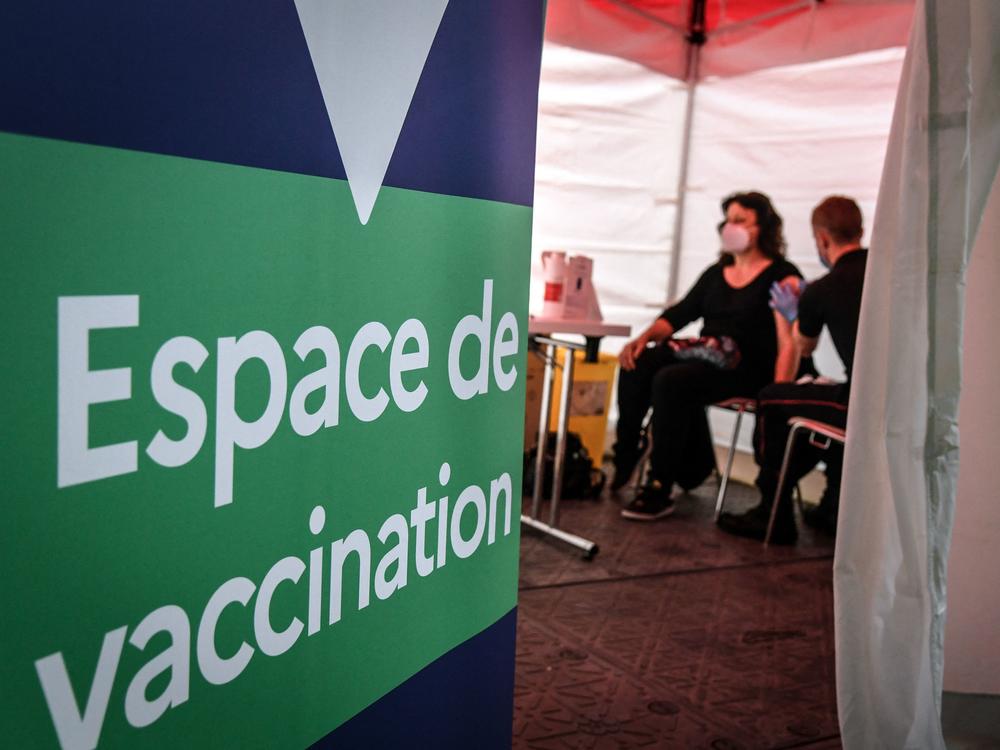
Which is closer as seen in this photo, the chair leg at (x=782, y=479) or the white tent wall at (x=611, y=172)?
the chair leg at (x=782, y=479)

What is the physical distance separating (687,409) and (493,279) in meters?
2.49

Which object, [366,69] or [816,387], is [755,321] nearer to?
[816,387]

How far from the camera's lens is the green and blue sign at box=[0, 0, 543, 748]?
75 cm

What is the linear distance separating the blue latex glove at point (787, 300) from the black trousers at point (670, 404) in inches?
11.8

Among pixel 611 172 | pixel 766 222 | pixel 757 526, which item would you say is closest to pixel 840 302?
pixel 766 222

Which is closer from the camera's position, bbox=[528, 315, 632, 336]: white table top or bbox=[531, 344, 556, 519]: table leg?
bbox=[528, 315, 632, 336]: white table top

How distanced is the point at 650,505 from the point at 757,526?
16.3 inches

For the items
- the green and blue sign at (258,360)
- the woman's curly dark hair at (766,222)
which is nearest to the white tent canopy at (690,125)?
the woman's curly dark hair at (766,222)

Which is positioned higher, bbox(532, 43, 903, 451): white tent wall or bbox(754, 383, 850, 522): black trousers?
bbox(532, 43, 903, 451): white tent wall

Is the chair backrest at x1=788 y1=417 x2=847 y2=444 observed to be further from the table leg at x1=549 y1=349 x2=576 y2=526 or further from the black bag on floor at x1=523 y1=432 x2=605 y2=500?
the black bag on floor at x1=523 y1=432 x2=605 y2=500

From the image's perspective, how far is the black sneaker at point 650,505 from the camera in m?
3.61

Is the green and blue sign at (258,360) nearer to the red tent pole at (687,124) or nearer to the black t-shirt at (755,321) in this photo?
the black t-shirt at (755,321)

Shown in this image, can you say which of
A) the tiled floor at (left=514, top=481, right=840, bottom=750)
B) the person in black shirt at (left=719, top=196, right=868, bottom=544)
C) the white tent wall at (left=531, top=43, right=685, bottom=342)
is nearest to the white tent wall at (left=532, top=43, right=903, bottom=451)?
the white tent wall at (left=531, top=43, right=685, bottom=342)

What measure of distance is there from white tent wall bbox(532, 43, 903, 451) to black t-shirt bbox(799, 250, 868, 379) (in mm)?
1438
